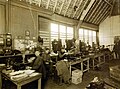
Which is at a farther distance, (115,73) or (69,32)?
(69,32)

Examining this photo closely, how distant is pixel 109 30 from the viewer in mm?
10938

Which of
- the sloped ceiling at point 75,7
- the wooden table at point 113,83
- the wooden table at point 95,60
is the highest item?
the sloped ceiling at point 75,7

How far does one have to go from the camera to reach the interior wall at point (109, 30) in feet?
34.5

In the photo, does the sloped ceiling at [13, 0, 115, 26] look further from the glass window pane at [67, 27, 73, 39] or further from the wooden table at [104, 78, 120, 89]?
the wooden table at [104, 78, 120, 89]

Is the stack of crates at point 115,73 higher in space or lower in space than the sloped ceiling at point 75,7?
lower

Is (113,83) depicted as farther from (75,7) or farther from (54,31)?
(75,7)

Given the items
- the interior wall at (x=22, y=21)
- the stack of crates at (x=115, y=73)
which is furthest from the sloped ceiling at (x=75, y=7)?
the stack of crates at (x=115, y=73)

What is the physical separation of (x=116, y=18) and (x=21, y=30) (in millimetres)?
8679

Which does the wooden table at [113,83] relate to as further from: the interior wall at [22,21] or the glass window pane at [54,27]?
the glass window pane at [54,27]

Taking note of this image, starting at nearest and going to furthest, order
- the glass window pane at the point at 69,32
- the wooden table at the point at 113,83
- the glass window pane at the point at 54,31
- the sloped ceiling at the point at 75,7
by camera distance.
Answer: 1. the wooden table at the point at 113,83
2. the sloped ceiling at the point at 75,7
3. the glass window pane at the point at 54,31
4. the glass window pane at the point at 69,32

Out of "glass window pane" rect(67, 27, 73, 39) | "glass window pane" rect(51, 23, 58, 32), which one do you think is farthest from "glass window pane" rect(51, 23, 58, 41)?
"glass window pane" rect(67, 27, 73, 39)

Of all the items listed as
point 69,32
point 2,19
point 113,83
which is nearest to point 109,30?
point 69,32

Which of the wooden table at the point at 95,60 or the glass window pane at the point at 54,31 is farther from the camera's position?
the glass window pane at the point at 54,31

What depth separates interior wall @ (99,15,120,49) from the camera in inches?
414
